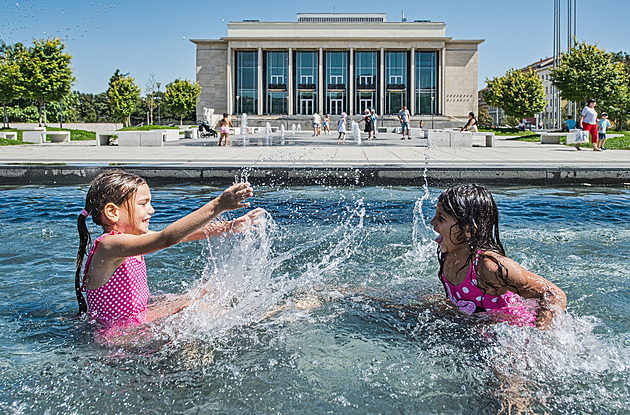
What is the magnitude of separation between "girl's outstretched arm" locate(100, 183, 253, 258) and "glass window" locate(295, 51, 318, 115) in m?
70.6

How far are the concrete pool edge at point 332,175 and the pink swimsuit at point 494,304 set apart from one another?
690 cm

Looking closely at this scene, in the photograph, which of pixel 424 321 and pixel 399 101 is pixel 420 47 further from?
pixel 424 321

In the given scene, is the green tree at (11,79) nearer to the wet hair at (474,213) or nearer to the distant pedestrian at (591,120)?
the distant pedestrian at (591,120)

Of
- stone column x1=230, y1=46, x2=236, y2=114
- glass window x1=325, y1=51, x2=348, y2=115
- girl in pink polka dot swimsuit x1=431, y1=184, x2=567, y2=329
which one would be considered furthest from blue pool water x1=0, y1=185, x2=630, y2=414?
glass window x1=325, y1=51, x2=348, y2=115

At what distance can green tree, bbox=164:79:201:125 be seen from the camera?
61688 millimetres

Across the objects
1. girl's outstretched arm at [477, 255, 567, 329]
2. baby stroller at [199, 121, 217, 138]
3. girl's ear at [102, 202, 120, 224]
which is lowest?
girl's outstretched arm at [477, 255, 567, 329]

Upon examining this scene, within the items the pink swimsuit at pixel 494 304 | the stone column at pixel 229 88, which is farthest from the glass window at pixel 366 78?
the pink swimsuit at pixel 494 304

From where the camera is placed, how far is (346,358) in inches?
120

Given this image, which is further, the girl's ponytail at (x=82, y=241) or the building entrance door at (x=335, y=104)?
the building entrance door at (x=335, y=104)

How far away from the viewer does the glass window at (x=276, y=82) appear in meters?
71.5

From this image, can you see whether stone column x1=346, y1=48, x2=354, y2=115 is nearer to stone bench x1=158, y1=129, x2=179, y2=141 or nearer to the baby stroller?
the baby stroller

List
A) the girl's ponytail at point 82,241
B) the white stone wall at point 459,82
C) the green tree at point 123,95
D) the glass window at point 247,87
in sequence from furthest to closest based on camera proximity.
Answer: the glass window at point 247,87
the white stone wall at point 459,82
the green tree at point 123,95
the girl's ponytail at point 82,241

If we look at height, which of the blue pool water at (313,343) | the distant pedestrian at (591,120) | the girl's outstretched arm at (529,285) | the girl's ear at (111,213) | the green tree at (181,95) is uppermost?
the green tree at (181,95)

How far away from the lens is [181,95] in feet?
202
